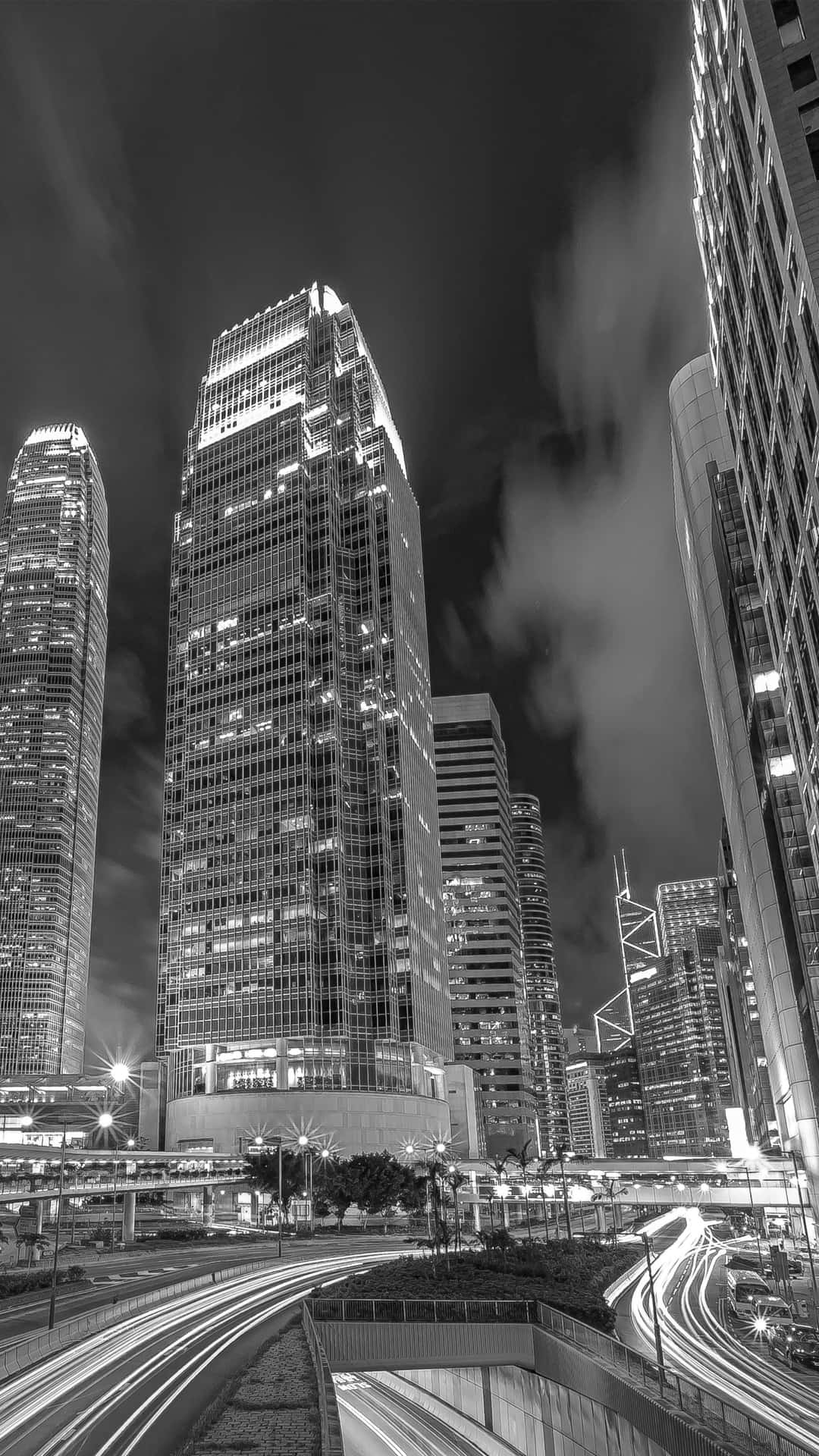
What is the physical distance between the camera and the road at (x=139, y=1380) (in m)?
32.0

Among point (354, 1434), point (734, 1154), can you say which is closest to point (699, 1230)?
point (734, 1154)

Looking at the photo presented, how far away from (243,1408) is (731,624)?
4947 inches

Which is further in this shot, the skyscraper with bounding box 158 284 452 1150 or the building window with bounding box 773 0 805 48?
the skyscraper with bounding box 158 284 452 1150

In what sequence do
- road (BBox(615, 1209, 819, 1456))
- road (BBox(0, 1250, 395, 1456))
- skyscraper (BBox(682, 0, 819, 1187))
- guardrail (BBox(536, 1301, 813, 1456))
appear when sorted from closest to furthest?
guardrail (BBox(536, 1301, 813, 1456)) → road (BBox(0, 1250, 395, 1456)) → road (BBox(615, 1209, 819, 1456)) → skyscraper (BBox(682, 0, 819, 1187))

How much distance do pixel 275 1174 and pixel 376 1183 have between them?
11.6 meters

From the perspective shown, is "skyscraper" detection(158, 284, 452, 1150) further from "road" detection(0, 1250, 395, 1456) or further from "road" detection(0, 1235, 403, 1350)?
"road" detection(0, 1250, 395, 1456)

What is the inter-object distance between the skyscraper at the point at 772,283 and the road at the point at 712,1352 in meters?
33.5

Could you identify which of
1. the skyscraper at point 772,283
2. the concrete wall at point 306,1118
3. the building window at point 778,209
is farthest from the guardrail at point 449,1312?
the concrete wall at point 306,1118

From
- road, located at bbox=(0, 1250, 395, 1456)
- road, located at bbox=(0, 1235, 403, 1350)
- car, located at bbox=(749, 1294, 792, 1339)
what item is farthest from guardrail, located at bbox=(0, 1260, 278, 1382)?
car, located at bbox=(749, 1294, 792, 1339)

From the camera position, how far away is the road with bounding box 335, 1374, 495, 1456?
49000 millimetres

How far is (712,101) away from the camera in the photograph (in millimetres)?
81000

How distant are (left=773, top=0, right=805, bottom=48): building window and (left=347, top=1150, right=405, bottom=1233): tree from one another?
4346 inches

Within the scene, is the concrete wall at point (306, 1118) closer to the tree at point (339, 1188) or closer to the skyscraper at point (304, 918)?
the skyscraper at point (304, 918)

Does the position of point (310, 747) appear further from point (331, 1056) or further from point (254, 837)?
point (331, 1056)
